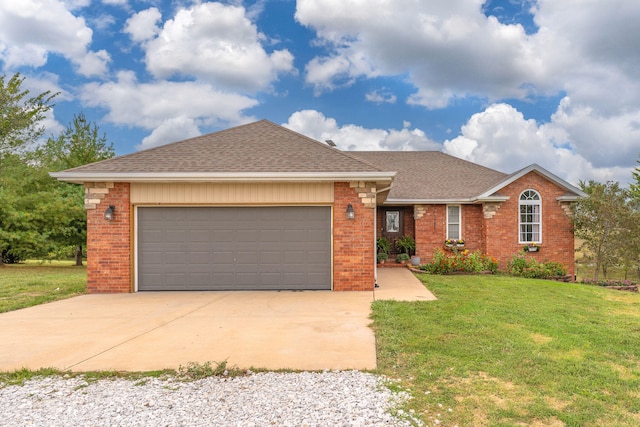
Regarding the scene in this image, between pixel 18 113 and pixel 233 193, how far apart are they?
16.6 m

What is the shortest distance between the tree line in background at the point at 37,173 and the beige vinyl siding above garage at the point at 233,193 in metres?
11.0

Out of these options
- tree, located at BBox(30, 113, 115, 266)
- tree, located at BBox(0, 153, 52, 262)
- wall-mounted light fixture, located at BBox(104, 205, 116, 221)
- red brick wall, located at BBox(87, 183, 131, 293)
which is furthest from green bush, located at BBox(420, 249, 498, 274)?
tree, located at BBox(0, 153, 52, 262)

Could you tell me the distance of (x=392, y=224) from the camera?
16344 mm

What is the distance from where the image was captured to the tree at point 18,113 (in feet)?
61.8

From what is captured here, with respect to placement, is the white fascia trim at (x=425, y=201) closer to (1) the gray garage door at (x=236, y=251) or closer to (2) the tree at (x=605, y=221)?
(2) the tree at (x=605, y=221)

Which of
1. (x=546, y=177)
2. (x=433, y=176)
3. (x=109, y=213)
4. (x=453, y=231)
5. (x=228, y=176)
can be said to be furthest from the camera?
(x=433, y=176)

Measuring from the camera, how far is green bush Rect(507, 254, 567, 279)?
12992 millimetres

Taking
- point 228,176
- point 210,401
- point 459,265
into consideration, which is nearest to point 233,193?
point 228,176

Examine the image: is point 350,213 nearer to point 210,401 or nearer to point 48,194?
point 210,401

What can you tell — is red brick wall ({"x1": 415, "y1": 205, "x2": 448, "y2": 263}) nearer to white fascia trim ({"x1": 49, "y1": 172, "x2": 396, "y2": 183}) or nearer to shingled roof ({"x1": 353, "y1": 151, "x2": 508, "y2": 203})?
shingled roof ({"x1": 353, "y1": 151, "x2": 508, "y2": 203})

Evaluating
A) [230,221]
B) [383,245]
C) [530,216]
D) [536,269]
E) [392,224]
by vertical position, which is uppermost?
[530,216]

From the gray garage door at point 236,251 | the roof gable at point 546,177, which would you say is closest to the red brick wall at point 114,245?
the gray garage door at point 236,251

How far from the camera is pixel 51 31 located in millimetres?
13172

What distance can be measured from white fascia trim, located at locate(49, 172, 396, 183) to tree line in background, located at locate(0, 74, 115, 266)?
10506 mm
